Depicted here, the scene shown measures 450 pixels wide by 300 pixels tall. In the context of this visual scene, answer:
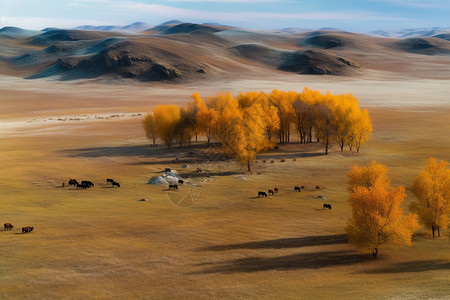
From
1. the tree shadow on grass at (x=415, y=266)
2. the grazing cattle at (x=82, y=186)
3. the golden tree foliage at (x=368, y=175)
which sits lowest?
the tree shadow on grass at (x=415, y=266)

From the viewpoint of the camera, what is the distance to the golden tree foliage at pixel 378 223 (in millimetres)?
42781

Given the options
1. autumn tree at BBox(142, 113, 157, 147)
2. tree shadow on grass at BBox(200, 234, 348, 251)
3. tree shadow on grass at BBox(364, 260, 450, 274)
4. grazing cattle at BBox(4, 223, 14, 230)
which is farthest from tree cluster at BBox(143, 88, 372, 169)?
tree shadow on grass at BBox(364, 260, 450, 274)

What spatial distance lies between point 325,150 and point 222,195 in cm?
4148

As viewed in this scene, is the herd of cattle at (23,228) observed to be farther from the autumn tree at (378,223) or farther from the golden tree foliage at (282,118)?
the golden tree foliage at (282,118)

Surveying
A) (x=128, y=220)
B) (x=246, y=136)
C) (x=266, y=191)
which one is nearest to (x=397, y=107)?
(x=246, y=136)

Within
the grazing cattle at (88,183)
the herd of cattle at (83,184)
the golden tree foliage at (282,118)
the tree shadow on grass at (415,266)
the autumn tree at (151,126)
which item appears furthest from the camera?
the autumn tree at (151,126)

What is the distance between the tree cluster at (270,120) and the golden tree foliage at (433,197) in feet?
126

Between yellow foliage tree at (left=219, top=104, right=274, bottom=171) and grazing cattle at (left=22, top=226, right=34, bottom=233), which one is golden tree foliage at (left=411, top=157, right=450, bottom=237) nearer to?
yellow foliage tree at (left=219, top=104, right=274, bottom=171)

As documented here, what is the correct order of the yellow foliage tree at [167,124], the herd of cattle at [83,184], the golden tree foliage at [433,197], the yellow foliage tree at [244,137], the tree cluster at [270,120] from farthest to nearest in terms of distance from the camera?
the yellow foliage tree at [167,124] → the tree cluster at [270,120] → the yellow foliage tree at [244,137] → the herd of cattle at [83,184] → the golden tree foliage at [433,197]

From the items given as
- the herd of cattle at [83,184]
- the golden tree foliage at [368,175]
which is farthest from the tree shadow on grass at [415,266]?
the herd of cattle at [83,184]

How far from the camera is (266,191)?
66.8m

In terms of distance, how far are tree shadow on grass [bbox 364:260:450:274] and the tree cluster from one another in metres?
47.1

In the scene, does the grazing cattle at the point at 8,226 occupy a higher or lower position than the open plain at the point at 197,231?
higher

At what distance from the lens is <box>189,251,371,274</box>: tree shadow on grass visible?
3881cm
